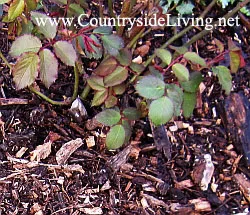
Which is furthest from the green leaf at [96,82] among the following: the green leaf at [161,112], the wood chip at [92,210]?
the wood chip at [92,210]

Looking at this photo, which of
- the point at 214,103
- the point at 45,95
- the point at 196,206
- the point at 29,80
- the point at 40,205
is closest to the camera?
the point at 29,80

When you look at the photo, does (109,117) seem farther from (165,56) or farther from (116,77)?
(165,56)

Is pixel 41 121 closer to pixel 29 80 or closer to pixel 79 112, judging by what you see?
pixel 79 112

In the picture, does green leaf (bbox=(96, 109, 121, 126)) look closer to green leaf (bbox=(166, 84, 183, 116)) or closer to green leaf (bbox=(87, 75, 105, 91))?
green leaf (bbox=(87, 75, 105, 91))

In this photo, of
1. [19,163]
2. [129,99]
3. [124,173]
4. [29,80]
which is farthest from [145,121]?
[29,80]

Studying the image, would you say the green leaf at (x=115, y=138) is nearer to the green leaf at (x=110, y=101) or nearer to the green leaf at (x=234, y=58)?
the green leaf at (x=110, y=101)

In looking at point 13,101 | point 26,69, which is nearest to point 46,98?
point 13,101
